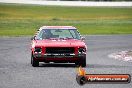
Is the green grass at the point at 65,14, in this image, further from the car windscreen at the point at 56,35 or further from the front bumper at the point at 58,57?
the front bumper at the point at 58,57

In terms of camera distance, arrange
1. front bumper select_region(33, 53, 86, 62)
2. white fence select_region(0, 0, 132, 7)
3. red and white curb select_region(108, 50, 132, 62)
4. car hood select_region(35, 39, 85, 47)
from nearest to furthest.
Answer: front bumper select_region(33, 53, 86, 62) < car hood select_region(35, 39, 85, 47) < red and white curb select_region(108, 50, 132, 62) < white fence select_region(0, 0, 132, 7)

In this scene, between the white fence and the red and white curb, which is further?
the white fence

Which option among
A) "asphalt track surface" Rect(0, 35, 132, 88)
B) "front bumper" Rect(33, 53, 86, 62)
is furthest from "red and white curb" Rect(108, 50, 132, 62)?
"front bumper" Rect(33, 53, 86, 62)

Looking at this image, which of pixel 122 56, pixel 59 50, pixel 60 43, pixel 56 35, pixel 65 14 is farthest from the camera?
pixel 65 14

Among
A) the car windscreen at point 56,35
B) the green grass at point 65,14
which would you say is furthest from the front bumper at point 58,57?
the green grass at point 65,14

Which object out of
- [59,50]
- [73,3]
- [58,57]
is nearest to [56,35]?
[59,50]

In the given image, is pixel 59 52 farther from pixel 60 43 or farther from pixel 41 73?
pixel 41 73

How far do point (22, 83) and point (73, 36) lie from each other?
6.44 metres

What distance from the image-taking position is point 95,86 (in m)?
13.0

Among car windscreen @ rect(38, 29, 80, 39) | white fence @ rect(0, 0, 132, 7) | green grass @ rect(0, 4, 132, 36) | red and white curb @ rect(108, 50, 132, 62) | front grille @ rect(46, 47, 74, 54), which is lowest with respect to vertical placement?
white fence @ rect(0, 0, 132, 7)

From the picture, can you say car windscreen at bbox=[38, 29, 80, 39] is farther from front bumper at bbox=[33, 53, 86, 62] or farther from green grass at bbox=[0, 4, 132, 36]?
green grass at bbox=[0, 4, 132, 36]

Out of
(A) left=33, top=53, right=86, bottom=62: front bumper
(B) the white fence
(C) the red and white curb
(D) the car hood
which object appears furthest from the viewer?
(B) the white fence

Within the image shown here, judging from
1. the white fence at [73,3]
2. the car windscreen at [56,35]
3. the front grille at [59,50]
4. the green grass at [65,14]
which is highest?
the car windscreen at [56,35]

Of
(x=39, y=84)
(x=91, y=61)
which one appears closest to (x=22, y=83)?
(x=39, y=84)
